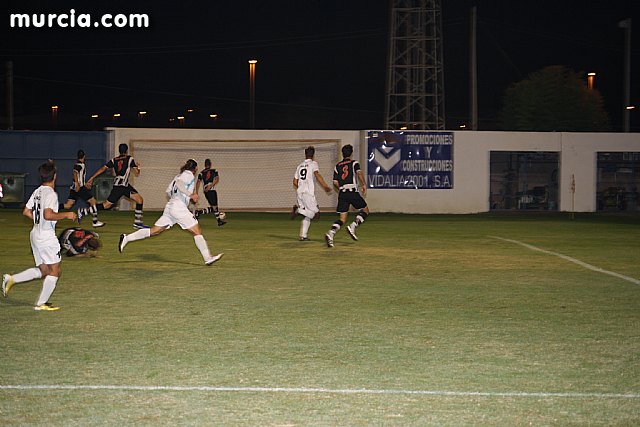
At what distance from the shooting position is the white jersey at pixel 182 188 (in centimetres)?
1474

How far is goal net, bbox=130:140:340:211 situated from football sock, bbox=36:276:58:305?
23.1 meters

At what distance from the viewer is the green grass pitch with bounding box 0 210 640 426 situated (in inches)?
255

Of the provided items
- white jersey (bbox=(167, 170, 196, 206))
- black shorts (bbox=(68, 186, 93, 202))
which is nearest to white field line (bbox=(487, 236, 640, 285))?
white jersey (bbox=(167, 170, 196, 206))

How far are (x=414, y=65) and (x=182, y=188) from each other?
37588 mm

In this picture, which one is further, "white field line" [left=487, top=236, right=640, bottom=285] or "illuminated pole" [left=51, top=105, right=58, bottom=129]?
"illuminated pole" [left=51, top=105, right=58, bottom=129]

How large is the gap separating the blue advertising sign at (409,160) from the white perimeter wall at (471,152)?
0.25 metres

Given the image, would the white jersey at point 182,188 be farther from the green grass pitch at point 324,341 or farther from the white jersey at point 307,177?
the white jersey at point 307,177

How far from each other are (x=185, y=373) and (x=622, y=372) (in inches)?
140

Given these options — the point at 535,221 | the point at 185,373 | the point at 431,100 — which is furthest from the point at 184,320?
the point at 431,100

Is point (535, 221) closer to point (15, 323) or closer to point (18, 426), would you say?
point (15, 323)

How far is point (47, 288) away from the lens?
1047cm

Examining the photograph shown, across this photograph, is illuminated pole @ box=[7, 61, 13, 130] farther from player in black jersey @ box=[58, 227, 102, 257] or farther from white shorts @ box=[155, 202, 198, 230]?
white shorts @ box=[155, 202, 198, 230]

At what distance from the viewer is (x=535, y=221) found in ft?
96.3

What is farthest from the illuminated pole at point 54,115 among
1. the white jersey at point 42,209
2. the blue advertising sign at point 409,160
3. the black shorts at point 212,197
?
the white jersey at point 42,209
